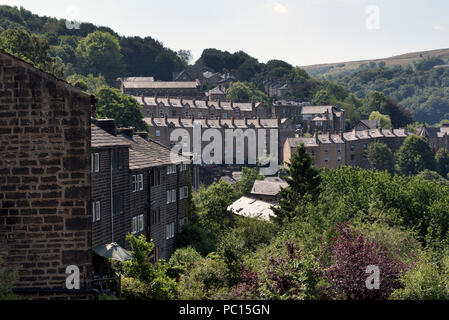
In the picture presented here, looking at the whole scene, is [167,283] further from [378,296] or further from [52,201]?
[52,201]

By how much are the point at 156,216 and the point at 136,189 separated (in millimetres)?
4211

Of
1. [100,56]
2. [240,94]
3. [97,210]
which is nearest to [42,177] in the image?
[97,210]

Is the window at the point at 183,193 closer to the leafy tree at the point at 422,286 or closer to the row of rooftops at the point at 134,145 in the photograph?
the row of rooftops at the point at 134,145

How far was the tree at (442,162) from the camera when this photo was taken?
143625 millimetres

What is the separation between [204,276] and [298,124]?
447ft

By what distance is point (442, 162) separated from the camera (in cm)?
14550

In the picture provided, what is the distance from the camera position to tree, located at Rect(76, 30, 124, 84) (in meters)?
171

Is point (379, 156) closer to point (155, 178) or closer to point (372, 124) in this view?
point (372, 124)

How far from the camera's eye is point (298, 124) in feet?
508

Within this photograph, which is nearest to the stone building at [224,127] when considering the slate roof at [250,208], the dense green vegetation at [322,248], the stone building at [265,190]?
the stone building at [265,190]

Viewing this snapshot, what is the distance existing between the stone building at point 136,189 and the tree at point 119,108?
138 feet

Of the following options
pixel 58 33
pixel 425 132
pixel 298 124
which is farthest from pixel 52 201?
pixel 58 33

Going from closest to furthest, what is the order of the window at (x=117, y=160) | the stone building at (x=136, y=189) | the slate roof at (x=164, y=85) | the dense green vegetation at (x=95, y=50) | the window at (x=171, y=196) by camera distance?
the stone building at (x=136, y=189)
the window at (x=117, y=160)
the window at (x=171, y=196)
the slate roof at (x=164, y=85)
the dense green vegetation at (x=95, y=50)

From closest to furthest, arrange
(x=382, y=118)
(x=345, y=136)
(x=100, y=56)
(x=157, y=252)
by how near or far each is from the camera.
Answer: (x=157, y=252)
(x=345, y=136)
(x=382, y=118)
(x=100, y=56)
